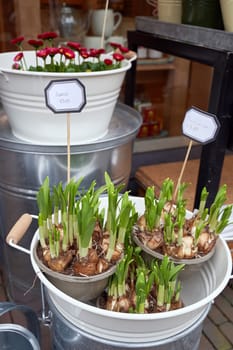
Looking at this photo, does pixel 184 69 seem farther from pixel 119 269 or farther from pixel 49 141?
pixel 119 269

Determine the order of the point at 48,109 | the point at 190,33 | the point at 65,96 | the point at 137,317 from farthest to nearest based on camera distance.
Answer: the point at 190,33 → the point at 48,109 → the point at 65,96 → the point at 137,317

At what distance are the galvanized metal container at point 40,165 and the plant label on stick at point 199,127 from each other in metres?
0.20

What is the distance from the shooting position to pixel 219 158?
33.8 inches

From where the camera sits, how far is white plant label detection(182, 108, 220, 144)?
68cm

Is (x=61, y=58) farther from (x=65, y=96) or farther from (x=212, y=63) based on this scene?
(x=212, y=63)

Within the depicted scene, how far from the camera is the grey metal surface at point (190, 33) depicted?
2.61ft

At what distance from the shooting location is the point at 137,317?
20.2 inches

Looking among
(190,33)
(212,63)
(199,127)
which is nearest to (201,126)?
(199,127)

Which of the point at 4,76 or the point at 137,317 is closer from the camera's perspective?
the point at 137,317

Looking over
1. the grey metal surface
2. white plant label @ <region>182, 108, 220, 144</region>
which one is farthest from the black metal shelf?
white plant label @ <region>182, 108, 220, 144</region>

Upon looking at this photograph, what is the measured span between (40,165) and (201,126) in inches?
14.0

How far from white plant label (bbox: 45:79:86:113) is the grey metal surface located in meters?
0.33

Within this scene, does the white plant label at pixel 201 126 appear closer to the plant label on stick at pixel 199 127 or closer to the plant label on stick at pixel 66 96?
the plant label on stick at pixel 199 127

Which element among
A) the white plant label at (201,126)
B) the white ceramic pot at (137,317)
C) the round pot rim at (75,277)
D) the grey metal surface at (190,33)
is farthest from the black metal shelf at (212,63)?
the round pot rim at (75,277)
